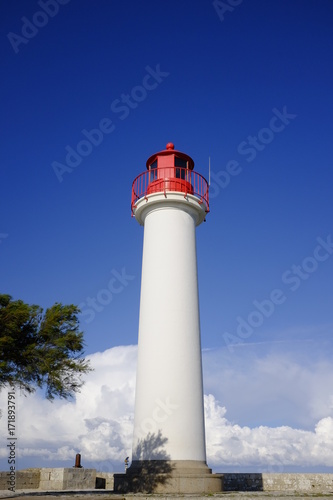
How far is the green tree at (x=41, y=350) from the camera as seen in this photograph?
15.7m

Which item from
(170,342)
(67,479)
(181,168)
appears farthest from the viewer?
(181,168)

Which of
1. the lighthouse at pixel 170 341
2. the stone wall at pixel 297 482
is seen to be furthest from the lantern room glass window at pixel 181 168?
the stone wall at pixel 297 482

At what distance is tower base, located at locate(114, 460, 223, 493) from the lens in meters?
15.9

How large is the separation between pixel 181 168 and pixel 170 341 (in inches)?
291

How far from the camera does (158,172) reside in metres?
20.8

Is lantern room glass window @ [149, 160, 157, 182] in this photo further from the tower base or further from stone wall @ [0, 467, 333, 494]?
stone wall @ [0, 467, 333, 494]

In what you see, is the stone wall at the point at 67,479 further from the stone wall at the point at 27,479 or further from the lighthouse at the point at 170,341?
the lighthouse at the point at 170,341

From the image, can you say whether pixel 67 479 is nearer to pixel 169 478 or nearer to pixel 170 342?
pixel 169 478

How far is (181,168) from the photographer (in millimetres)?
20641

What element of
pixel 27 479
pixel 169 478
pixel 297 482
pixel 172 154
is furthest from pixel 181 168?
pixel 27 479

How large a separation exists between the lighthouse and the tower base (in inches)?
1.2

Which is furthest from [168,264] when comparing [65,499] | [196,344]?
[65,499]

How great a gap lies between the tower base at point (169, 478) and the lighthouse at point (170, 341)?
30 millimetres

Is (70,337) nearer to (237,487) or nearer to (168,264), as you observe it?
(168,264)
